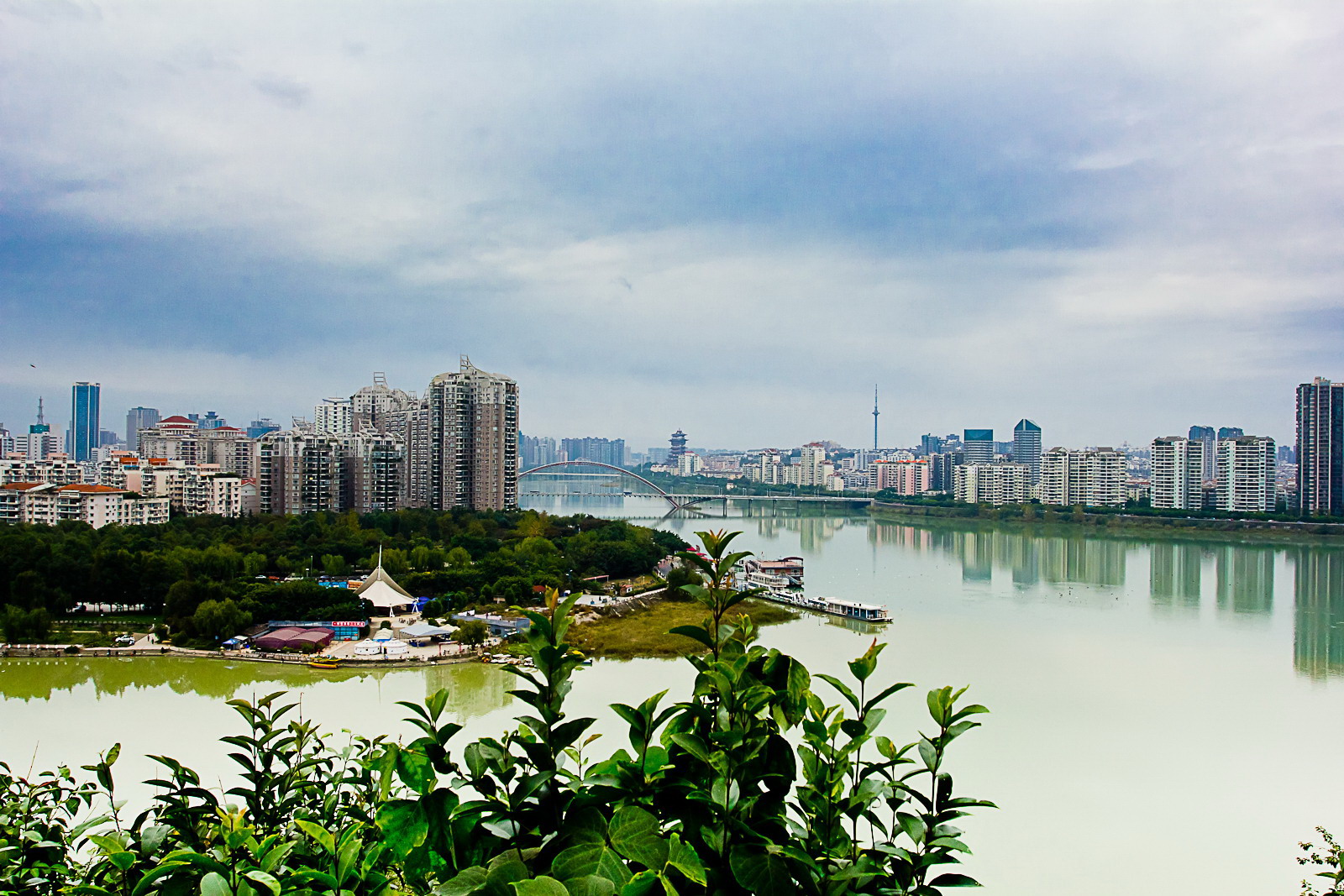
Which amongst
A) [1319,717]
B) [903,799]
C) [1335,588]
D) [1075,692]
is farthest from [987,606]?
[903,799]

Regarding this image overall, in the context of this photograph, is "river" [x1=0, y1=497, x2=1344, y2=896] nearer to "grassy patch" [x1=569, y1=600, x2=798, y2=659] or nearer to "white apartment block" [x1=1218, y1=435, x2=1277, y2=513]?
"grassy patch" [x1=569, y1=600, x2=798, y2=659]

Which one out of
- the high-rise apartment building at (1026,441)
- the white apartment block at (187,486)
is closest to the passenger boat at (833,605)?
the white apartment block at (187,486)

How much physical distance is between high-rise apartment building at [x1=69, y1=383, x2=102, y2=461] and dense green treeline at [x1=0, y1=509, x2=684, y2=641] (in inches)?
554

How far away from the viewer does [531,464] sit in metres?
39.8

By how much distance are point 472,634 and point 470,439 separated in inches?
303

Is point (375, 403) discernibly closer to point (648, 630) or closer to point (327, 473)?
point (327, 473)

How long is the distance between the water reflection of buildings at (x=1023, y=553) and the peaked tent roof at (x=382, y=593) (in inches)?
273

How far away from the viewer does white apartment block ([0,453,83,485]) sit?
13203 mm

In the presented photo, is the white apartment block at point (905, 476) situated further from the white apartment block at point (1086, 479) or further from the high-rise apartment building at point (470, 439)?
the high-rise apartment building at point (470, 439)

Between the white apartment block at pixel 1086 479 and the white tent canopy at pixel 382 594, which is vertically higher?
the white apartment block at pixel 1086 479

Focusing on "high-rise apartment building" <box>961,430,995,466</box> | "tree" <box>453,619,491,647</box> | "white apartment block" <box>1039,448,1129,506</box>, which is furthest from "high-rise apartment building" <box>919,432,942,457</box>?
"tree" <box>453,619,491,647</box>

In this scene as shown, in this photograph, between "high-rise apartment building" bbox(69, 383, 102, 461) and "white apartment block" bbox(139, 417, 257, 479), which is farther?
"high-rise apartment building" bbox(69, 383, 102, 461)

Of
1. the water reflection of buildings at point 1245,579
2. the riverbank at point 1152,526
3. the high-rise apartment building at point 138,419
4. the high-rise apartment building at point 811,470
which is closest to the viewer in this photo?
the water reflection of buildings at point 1245,579

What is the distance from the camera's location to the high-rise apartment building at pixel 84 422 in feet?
72.8
